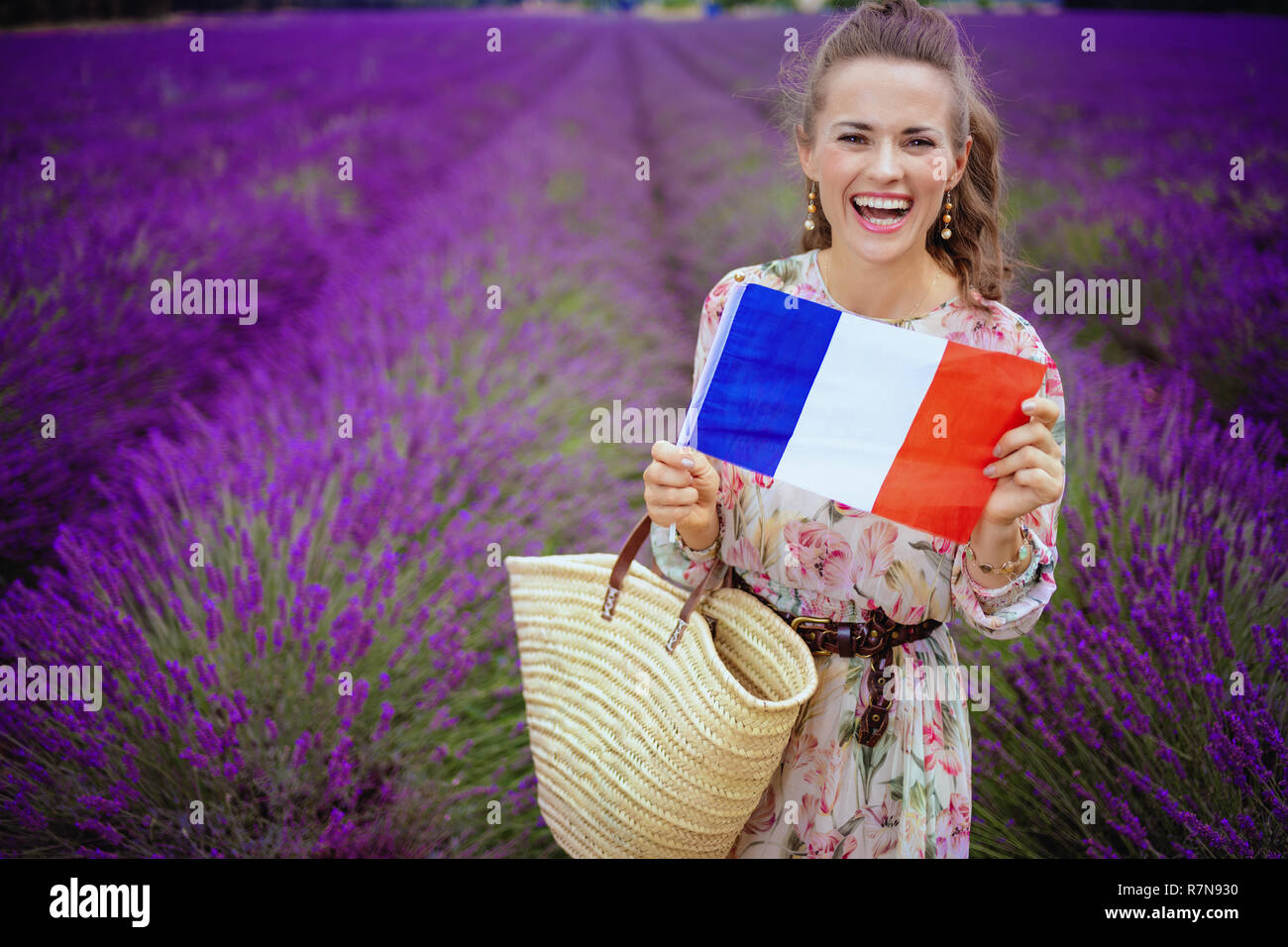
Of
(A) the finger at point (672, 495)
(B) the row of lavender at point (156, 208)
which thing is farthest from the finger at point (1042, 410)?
(B) the row of lavender at point (156, 208)

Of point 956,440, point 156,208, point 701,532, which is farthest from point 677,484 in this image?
point 156,208

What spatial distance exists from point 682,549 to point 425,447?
1.49m

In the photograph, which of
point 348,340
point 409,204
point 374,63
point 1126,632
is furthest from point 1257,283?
point 374,63

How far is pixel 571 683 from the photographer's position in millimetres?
1493

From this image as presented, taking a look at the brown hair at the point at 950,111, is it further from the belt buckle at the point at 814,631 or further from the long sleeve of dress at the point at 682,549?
the belt buckle at the point at 814,631

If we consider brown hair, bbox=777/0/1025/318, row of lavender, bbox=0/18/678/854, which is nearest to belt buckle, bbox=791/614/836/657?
brown hair, bbox=777/0/1025/318

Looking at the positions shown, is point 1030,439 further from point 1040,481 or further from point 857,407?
point 857,407

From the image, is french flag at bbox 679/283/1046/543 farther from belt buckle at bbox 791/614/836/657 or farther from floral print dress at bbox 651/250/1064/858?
belt buckle at bbox 791/614/836/657

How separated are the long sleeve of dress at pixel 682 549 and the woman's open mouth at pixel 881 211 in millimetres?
200

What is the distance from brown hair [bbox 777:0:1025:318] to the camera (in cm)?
123

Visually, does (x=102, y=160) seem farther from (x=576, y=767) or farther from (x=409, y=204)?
(x=576, y=767)

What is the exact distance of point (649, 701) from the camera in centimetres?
134

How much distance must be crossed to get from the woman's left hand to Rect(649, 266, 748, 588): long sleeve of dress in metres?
0.41

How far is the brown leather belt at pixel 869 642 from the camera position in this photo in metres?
1.35
